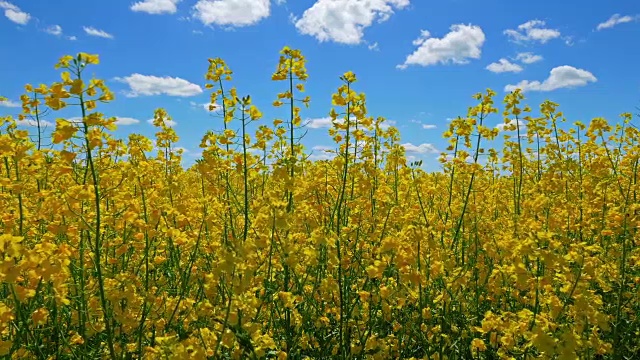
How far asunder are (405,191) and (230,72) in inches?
78.1

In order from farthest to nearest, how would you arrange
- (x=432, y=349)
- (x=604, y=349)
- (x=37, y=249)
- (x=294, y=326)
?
(x=294, y=326)
(x=432, y=349)
(x=604, y=349)
(x=37, y=249)

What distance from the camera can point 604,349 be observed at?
2.81m

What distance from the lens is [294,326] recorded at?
3.65 metres

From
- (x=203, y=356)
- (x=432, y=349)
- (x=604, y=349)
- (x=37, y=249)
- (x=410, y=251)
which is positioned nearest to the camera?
(x=203, y=356)

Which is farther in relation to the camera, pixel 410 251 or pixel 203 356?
pixel 410 251

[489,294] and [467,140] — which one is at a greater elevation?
[467,140]

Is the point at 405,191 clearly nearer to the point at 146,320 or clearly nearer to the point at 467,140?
the point at 467,140

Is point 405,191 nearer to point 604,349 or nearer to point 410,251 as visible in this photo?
point 410,251

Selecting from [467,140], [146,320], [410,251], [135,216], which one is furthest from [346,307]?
[467,140]

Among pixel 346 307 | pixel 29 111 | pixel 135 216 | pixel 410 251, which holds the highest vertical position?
pixel 29 111

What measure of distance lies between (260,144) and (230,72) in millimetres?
607

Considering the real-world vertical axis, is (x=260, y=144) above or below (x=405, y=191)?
above

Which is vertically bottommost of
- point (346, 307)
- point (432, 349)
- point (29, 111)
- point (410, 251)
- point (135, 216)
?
point (432, 349)

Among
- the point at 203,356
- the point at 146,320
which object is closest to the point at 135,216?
the point at 146,320
